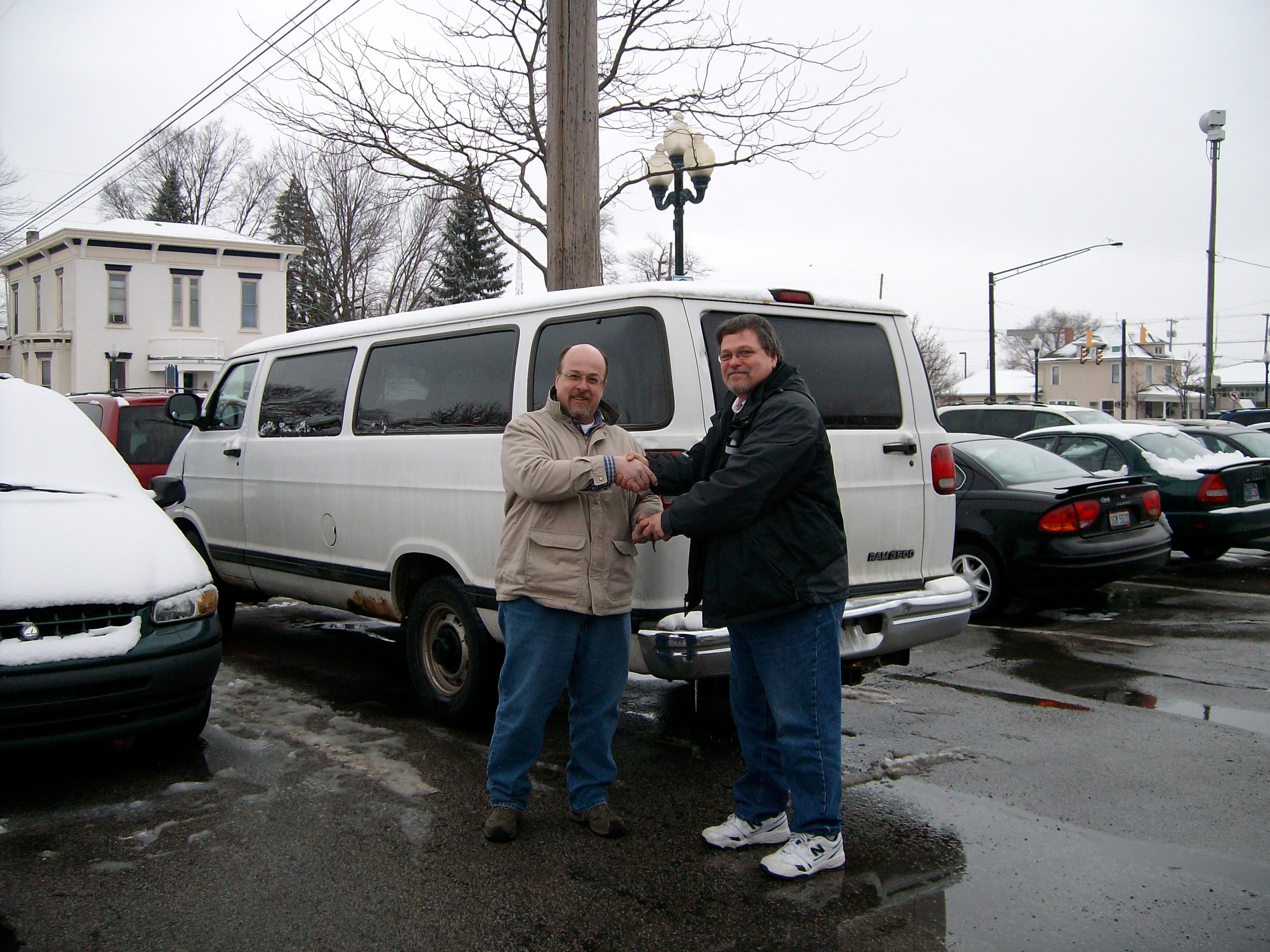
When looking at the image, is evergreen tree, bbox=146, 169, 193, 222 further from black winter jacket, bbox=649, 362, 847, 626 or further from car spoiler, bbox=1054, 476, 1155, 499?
black winter jacket, bbox=649, 362, 847, 626

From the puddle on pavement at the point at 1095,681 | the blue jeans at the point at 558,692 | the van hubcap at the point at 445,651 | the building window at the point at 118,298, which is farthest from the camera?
the building window at the point at 118,298

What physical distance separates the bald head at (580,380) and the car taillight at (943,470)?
191cm

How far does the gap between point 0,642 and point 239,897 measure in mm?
1574

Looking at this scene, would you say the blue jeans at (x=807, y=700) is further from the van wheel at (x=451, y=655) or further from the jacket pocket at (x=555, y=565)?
the van wheel at (x=451, y=655)

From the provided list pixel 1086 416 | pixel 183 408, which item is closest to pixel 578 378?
pixel 183 408

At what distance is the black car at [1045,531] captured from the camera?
8062 millimetres

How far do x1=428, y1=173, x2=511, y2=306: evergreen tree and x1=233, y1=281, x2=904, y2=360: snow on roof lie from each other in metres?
38.3

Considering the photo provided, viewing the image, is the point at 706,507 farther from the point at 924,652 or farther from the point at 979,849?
the point at 924,652

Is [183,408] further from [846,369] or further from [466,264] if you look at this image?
[466,264]

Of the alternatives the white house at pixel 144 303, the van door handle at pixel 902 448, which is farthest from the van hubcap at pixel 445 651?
the white house at pixel 144 303

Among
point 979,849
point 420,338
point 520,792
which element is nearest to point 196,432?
point 420,338

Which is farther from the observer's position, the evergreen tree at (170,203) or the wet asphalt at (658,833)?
the evergreen tree at (170,203)

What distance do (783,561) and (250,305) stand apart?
41.5 meters

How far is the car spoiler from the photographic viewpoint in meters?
8.20
